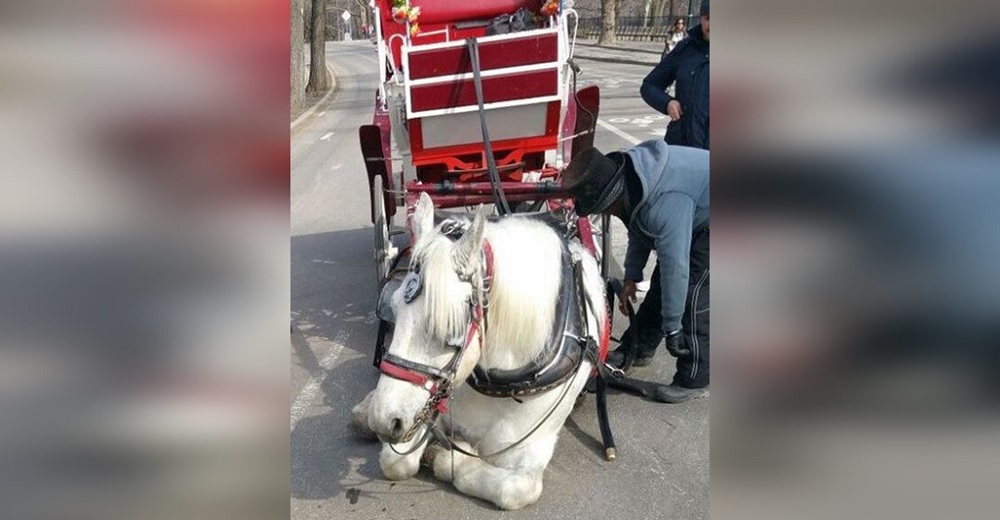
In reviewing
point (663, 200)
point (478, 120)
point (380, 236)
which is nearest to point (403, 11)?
point (478, 120)

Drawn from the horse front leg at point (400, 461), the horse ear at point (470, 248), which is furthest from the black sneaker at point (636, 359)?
the horse ear at point (470, 248)

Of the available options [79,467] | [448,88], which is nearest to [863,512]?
[79,467]

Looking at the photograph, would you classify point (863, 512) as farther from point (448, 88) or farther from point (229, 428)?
point (448, 88)

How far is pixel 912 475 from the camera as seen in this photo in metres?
0.90

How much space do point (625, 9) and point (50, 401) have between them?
6310cm

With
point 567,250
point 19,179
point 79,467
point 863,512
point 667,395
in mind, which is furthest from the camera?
point 667,395

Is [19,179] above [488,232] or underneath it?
above

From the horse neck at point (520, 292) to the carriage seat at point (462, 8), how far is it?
4533 mm

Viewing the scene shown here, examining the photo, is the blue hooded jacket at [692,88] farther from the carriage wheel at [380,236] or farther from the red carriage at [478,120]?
the carriage wheel at [380,236]

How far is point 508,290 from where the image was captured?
242 cm

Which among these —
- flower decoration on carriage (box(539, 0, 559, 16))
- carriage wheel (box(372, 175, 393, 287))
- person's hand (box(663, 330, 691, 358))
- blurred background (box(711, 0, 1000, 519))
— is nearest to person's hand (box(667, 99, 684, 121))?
person's hand (box(663, 330, 691, 358))

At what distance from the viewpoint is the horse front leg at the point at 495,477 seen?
9.00ft

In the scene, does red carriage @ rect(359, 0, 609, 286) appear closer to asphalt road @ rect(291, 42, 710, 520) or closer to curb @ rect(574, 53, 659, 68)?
asphalt road @ rect(291, 42, 710, 520)

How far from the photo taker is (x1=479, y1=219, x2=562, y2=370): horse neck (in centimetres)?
243
